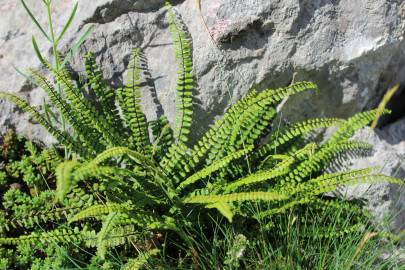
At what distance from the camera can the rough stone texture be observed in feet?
12.5

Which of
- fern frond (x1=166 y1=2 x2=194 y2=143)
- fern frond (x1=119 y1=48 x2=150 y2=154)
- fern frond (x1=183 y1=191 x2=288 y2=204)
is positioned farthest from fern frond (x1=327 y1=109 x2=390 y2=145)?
fern frond (x1=119 y1=48 x2=150 y2=154)

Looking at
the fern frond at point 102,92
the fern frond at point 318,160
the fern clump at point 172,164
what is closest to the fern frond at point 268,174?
the fern clump at point 172,164

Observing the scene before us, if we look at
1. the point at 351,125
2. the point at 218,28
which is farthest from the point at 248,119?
the point at 351,125

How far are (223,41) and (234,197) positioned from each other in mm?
1215

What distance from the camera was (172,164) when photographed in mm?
3668

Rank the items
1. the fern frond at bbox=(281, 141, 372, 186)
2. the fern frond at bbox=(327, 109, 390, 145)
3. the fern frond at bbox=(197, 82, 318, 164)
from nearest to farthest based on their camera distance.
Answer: the fern frond at bbox=(197, 82, 318, 164)
the fern frond at bbox=(281, 141, 372, 186)
the fern frond at bbox=(327, 109, 390, 145)

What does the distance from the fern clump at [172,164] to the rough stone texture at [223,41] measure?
14 cm

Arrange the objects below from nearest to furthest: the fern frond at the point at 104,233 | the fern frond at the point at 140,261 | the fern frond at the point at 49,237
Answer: the fern frond at the point at 104,233, the fern frond at the point at 140,261, the fern frond at the point at 49,237

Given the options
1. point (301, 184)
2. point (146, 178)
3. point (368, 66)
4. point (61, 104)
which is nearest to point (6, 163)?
point (61, 104)

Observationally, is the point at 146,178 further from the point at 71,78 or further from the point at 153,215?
the point at 71,78

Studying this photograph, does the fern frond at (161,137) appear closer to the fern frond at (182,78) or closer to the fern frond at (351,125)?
the fern frond at (182,78)

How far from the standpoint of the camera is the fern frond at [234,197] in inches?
117

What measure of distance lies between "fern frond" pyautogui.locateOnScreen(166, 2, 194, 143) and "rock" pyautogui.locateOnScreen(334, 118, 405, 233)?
48.7 inches

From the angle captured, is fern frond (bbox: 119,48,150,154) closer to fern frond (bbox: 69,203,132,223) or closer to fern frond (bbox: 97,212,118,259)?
fern frond (bbox: 69,203,132,223)
